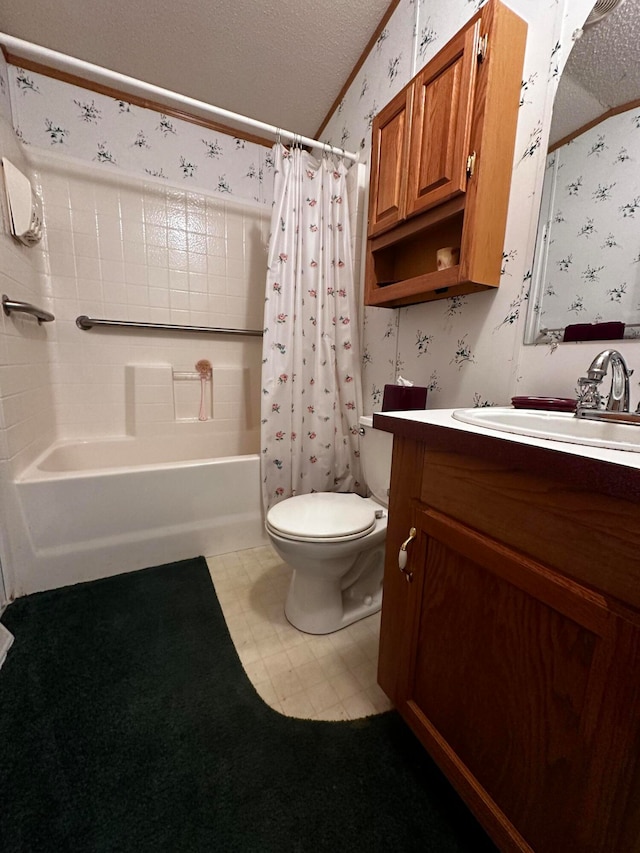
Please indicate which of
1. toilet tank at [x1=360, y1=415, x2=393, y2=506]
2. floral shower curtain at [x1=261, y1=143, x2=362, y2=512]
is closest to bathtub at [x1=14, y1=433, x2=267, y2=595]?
floral shower curtain at [x1=261, y1=143, x2=362, y2=512]

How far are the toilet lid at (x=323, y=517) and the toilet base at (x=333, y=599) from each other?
0.19 m

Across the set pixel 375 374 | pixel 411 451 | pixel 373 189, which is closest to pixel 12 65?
pixel 373 189

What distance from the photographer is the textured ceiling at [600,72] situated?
714 millimetres

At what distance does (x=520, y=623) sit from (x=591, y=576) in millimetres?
148

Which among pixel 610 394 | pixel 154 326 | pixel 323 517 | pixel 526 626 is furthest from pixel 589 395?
pixel 154 326

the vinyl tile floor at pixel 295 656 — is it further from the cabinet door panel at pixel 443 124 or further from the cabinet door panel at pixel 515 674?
the cabinet door panel at pixel 443 124

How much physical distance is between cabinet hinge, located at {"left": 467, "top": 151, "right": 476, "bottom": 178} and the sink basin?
66 centimetres

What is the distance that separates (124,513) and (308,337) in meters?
1.14

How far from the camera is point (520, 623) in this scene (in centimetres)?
51

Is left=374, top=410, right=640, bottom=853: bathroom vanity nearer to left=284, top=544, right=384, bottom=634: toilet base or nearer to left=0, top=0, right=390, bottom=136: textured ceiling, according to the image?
left=284, top=544, right=384, bottom=634: toilet base

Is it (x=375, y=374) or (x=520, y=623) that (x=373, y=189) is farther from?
(x=520, y=623)

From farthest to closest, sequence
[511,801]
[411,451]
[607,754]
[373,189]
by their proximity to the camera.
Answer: [373,189] < [411,451] < [511,801] < [607,754]

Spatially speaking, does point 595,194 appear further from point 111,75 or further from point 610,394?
point 111,75

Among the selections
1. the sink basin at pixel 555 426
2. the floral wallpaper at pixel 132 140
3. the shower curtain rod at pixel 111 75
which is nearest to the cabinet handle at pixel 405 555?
the sink basin at pixel 555 426
